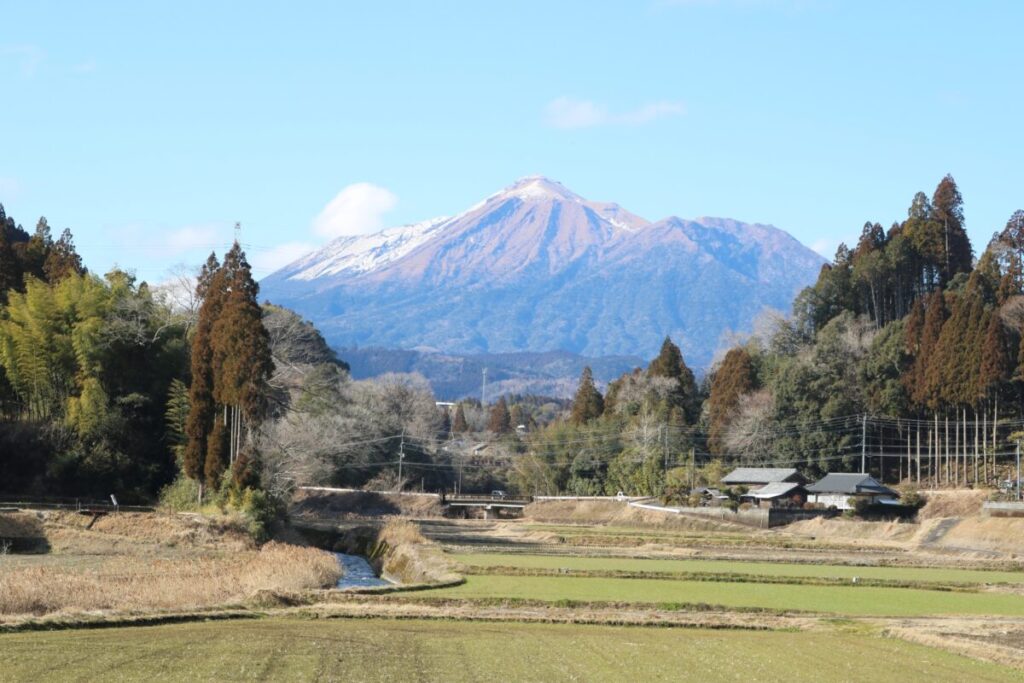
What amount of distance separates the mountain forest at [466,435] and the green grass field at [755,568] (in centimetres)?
1028

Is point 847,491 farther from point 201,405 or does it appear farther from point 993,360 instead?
point 201,405

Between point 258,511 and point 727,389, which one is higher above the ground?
point 727,389

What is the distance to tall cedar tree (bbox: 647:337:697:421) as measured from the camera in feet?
306

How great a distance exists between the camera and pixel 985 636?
2458 cm

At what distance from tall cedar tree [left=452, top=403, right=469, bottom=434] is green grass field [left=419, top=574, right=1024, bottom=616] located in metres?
100

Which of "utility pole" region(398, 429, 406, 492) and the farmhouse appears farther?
"utility pole" region(398, 429, 406, 492)

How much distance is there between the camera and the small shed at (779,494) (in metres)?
70.2

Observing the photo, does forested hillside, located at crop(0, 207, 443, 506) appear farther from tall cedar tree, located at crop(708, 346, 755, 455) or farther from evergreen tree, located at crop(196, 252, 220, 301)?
tall cedar tree, located at crop(708, 346, 755, 455)

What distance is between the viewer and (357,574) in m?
41.3

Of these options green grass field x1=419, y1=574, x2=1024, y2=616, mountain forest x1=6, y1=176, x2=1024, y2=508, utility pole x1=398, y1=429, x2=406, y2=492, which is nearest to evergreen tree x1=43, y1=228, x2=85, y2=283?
mountain forest x1=6, y1=176, x2=1024, y2=508

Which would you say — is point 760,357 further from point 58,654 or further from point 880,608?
point 58,654

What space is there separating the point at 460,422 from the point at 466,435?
26.6 meters

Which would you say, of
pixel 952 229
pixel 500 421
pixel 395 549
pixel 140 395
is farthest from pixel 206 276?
pixel 500 421

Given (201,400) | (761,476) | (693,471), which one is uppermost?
(201,400)
